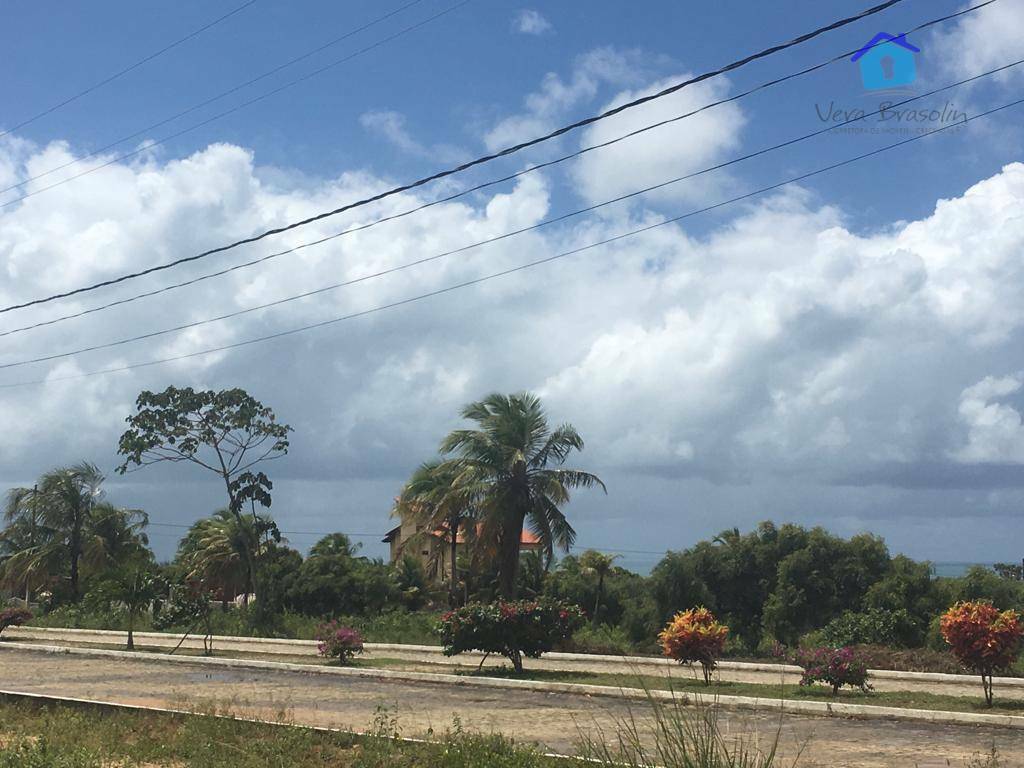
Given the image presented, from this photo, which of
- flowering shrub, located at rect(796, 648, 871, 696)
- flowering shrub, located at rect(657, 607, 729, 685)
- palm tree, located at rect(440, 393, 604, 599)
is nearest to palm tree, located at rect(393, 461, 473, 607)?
palm tree, located at rect(440, 393, 604, 599)

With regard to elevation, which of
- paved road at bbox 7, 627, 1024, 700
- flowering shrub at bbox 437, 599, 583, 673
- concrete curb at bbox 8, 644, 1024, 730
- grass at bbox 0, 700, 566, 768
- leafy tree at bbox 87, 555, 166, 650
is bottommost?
paved road at bbox 7, 627, 1024, 700

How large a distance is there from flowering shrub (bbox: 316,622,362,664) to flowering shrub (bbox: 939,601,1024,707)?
1489 centimetres

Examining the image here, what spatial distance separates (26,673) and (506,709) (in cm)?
1334

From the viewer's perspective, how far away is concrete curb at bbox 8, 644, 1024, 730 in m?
14.8

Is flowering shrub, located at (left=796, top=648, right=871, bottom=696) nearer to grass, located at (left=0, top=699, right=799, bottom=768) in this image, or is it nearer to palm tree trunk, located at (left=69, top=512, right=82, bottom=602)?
grass, located at (left=0, top=699, right=799, bottom=768)

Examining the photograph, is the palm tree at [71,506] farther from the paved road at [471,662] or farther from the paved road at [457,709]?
the paved road at [457,709]

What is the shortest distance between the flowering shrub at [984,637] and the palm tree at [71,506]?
4777 cm

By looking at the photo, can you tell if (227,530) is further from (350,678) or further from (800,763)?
(800,763)

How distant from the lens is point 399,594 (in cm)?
4556

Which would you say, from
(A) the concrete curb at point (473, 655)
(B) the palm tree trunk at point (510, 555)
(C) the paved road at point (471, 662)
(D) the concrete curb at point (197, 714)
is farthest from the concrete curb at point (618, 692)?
(B) the palm tree trunk at point (510, 555)

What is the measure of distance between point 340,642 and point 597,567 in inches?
878

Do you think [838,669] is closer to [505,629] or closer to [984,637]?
[984,637]

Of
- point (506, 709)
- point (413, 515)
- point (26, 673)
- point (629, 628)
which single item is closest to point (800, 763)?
point (506, 709)

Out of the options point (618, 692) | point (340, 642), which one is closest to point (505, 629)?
point (340, 642)
